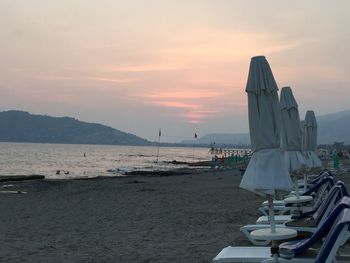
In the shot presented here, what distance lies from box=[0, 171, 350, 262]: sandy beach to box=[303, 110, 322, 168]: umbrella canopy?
6.07 feet

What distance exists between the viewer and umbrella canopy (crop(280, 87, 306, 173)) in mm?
10070

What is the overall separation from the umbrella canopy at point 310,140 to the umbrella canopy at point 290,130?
1207 millimetres

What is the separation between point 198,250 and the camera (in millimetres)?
7723

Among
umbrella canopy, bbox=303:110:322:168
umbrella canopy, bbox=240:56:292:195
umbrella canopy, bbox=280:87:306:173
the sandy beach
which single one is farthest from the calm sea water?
umbrella canopy, bbox=240:56:292:195

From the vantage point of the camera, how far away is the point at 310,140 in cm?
1270

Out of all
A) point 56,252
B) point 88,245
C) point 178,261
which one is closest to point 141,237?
point 88,245

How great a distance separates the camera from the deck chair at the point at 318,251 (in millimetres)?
3617

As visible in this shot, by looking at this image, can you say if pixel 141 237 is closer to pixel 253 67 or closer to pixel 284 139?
pixel 284 139

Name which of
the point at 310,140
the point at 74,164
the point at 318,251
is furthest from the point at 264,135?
the point at 74,164

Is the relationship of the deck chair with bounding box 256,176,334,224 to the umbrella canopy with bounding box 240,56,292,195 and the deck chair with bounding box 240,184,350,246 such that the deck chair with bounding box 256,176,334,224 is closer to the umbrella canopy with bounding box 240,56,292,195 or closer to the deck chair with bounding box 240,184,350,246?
the deck chair with bounding box 240,184,350,246

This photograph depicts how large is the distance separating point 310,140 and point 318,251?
781 centimetres

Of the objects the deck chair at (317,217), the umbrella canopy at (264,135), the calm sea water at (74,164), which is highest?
the umbrella canopy at (264,135)

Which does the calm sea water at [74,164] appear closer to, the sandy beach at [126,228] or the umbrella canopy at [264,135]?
the sandy beach at [126,228]

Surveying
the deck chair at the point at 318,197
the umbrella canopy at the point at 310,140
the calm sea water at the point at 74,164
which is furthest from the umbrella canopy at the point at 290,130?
the calm sea water at the point at 74,164
